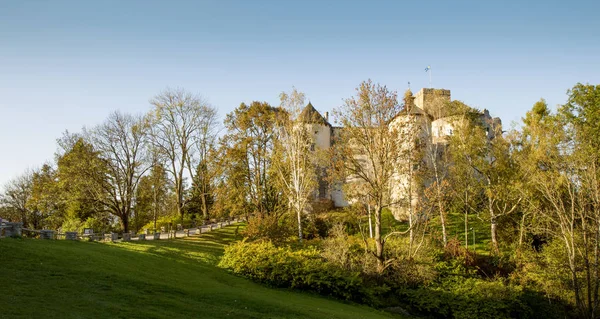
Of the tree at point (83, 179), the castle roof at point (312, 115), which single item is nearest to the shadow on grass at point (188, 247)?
the tree at point (83, 179)

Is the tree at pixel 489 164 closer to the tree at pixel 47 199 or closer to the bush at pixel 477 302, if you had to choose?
the bush at pixel 477 302

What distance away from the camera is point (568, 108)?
33562 millimetres

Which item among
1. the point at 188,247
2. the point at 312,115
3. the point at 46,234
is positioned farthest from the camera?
the point at 312,115

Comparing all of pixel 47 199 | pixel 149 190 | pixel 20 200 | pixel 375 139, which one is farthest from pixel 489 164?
pixel 20 200

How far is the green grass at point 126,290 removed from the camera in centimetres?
1154

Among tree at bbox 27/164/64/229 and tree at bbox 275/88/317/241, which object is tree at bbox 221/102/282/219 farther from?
tree at bbox 27/164/64/229

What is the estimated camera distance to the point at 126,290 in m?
14.3

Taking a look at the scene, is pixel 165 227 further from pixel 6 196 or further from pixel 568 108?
pixel 568 108

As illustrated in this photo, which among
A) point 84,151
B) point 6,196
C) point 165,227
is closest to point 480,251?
point 165,227

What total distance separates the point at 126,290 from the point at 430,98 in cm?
4510

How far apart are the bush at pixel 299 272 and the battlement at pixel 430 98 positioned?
2726 centimetres

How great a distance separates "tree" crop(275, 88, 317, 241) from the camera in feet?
104

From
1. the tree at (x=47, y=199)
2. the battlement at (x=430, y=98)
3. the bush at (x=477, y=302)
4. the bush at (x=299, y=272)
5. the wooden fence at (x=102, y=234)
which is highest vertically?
the battlement at (x=430, y=98)

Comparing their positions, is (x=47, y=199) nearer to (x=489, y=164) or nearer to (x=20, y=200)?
(x=20, y=200)
